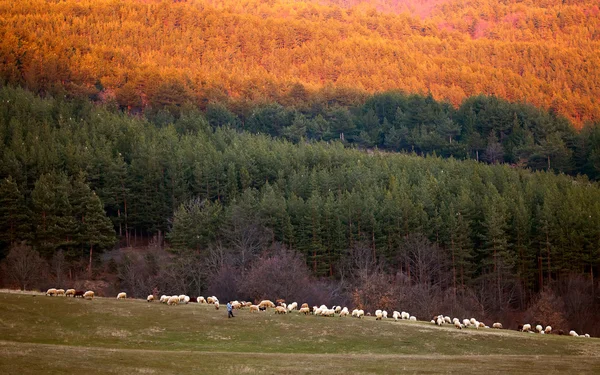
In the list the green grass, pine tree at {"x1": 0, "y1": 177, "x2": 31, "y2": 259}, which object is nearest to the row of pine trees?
pine tree at {"x1": 0, "y1": 177, "x2": 31, "y2": 259}

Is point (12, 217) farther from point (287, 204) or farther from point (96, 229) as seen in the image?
point (287, 204)

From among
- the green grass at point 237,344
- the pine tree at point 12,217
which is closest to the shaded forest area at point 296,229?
the pine tree at point 12,217

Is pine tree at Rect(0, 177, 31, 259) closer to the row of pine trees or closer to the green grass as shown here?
the row of pine trees

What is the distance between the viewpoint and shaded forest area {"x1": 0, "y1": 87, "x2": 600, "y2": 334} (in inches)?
3206

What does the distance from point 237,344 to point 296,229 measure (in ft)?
207

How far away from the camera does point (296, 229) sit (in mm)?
100812

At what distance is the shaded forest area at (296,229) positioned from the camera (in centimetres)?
8144

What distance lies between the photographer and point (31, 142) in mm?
116688

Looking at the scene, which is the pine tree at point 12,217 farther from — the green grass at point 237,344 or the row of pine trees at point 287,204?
the green grass at point 237,344

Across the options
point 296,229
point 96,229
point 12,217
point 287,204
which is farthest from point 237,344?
point 287,204

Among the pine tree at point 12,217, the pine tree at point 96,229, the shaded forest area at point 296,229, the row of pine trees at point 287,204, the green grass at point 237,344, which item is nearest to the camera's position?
the green grass at point 237,344

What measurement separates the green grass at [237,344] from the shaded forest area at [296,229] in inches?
1065

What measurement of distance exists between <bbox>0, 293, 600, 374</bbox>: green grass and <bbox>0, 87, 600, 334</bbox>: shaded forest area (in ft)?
88.7

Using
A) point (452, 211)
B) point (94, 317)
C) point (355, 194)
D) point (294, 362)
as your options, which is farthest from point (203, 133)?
point (294, 362)
